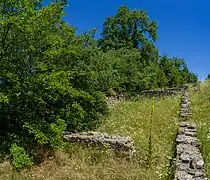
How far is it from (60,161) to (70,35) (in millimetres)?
5138

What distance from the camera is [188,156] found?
10523 mm

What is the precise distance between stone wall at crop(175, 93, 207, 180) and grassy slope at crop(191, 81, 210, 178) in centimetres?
22

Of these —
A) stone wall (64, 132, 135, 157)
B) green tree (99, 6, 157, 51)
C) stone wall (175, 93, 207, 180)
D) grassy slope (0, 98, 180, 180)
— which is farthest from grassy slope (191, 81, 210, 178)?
green tree (99, 6, 157, 51)

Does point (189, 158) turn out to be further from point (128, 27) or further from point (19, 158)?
point (128, 27)

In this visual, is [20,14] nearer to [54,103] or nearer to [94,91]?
[54,103]

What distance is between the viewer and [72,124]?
51.6ft

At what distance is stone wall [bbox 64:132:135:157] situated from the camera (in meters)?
→ 12.4

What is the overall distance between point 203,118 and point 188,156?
A: 7.97 m

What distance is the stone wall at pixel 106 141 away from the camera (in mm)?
12445

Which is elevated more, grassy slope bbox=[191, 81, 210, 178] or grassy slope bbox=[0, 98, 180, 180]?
grassy slope bbox=[191, 81, 210, 178]

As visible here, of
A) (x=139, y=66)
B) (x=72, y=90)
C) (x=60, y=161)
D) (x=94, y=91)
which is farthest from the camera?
(x=139, y=66)

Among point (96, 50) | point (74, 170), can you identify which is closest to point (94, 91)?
point (96, 50)

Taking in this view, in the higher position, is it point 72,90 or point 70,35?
point 70,35

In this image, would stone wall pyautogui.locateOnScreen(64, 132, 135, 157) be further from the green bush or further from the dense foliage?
the green bush
